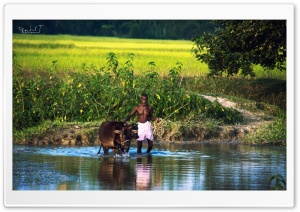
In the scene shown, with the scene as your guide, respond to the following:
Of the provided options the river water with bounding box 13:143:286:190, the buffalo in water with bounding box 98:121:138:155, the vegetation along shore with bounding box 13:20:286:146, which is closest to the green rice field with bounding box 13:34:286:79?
the vegetation along shore with bounding box 13:20:286:146

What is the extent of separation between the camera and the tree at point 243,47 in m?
17.1

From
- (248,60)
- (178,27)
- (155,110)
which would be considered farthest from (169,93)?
(178,27)

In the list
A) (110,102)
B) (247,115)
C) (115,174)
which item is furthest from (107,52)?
(115,174)

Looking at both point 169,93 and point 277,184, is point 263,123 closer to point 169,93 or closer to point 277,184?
point 169,93

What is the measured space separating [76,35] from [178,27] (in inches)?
115

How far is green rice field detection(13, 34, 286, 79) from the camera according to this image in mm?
18266

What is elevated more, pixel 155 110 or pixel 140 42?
pixel 140 42

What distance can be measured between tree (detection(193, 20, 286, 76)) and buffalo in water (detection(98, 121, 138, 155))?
3.79 m

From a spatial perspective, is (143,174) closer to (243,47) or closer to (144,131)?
(144,131)

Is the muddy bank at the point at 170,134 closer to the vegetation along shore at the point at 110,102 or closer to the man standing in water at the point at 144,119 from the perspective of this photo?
the vegetation along shore at the point at 110,102

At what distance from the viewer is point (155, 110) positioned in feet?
56.6
